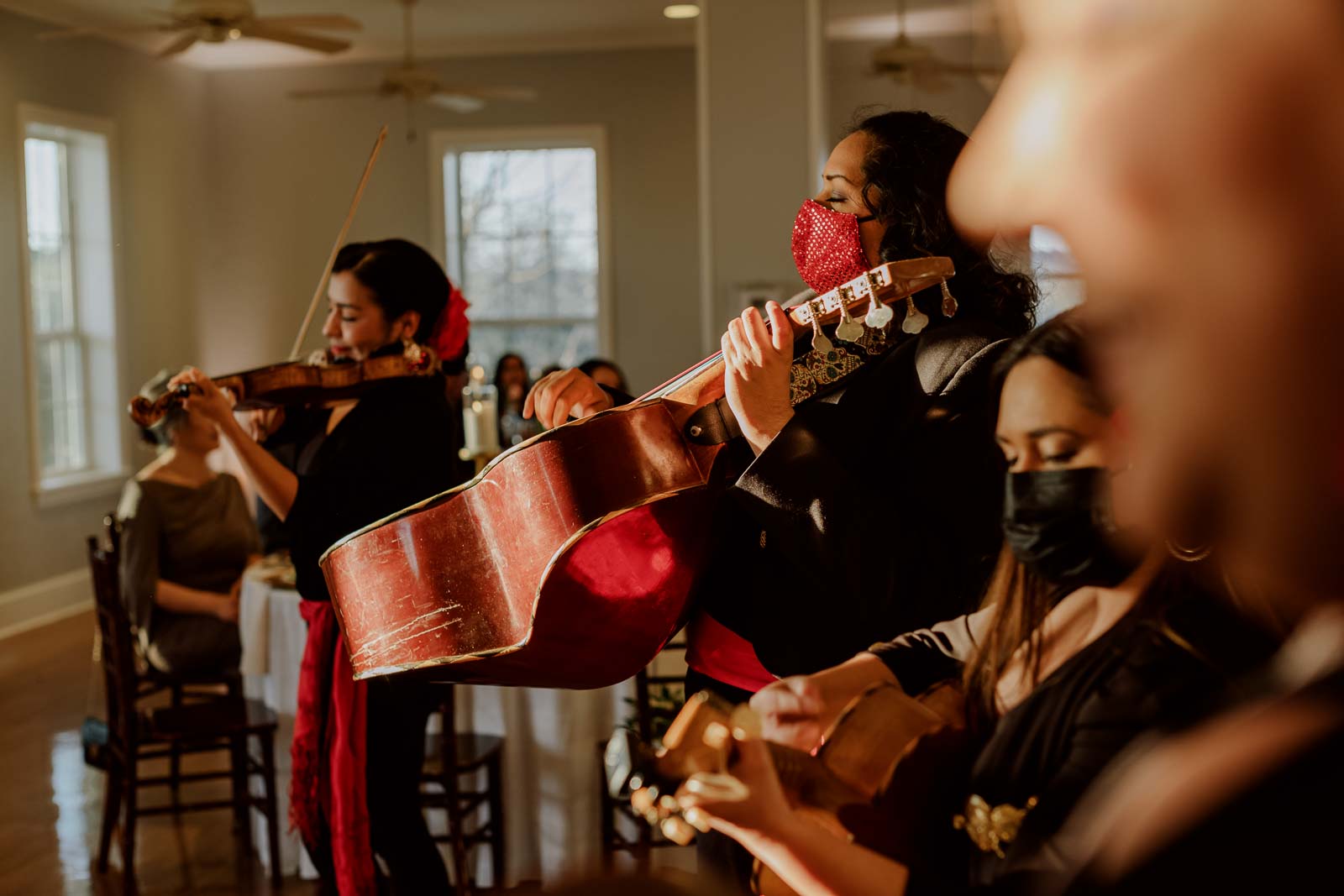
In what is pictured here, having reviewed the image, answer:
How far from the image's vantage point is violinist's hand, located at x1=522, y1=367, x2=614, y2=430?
1.55m

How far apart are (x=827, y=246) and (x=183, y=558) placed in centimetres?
312

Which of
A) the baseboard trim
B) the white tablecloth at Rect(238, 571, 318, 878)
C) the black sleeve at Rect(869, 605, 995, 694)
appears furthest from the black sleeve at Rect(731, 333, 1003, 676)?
the baseboard trim

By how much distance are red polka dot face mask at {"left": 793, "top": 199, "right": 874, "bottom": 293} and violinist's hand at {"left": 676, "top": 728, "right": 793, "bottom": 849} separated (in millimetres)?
726

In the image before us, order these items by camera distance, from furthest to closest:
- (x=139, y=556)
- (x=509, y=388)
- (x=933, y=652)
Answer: (x=509, y=388) → (x=139, y=556) → (x=933, y=652)

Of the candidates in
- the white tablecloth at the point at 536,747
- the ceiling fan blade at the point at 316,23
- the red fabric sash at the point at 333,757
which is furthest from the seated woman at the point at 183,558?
the ceiling fan blade at the point at 316,23

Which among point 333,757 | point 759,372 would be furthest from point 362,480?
point 759,372

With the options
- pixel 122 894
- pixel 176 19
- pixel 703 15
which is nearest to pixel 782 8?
pixel 703 15

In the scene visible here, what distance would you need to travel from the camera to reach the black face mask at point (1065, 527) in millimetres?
608

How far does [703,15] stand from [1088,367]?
18.0ft

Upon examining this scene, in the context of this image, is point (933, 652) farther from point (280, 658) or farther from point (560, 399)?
point (280, 658)

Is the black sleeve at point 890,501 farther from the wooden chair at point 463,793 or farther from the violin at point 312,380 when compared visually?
the wooden chair at point 463,793

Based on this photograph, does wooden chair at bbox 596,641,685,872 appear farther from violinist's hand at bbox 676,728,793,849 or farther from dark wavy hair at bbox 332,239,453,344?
violinist's hand at bbox 676,728,793,849

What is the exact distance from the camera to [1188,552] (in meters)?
0.60

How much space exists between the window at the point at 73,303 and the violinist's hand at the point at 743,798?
7.58 metres
